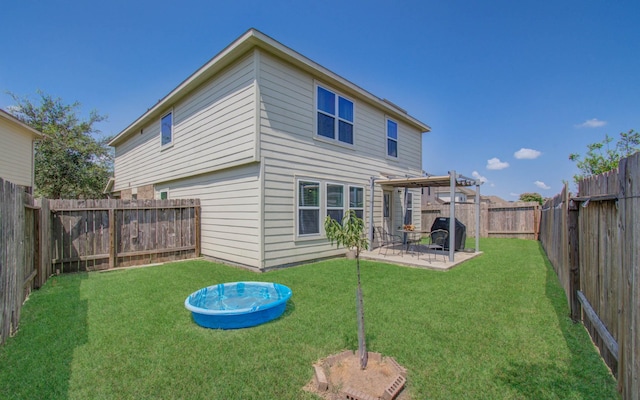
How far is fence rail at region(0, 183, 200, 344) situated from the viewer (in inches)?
153

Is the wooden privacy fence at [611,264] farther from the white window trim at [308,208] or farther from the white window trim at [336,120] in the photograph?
the white window trim at [336,120]

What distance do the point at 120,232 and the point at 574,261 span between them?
373 inches

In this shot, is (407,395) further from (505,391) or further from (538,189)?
(538,189)

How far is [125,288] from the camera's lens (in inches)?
211

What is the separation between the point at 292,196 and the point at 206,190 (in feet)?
9.78

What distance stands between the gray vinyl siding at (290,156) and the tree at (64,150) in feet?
57.0

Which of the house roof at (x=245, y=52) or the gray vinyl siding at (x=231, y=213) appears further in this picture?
the gray vinyl siding at (x=231, y=213)

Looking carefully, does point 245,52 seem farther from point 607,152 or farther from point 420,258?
point 607,152

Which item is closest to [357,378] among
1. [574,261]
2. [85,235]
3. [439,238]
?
[574,261]

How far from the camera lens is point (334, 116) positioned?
8.41 m

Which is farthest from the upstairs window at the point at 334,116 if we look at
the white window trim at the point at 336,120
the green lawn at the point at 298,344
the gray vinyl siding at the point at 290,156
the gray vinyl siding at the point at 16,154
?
the gray vinyl siding at the point at 16,154

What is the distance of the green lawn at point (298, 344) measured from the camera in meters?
2.33

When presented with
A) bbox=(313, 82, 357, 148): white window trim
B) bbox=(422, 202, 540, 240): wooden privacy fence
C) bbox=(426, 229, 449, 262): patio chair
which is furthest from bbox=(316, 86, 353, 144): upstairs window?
bbox=(422, 202, 540, 240): wooden privacy fence

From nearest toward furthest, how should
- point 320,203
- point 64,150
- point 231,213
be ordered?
point 231,213
point 320,203
point 64,150
